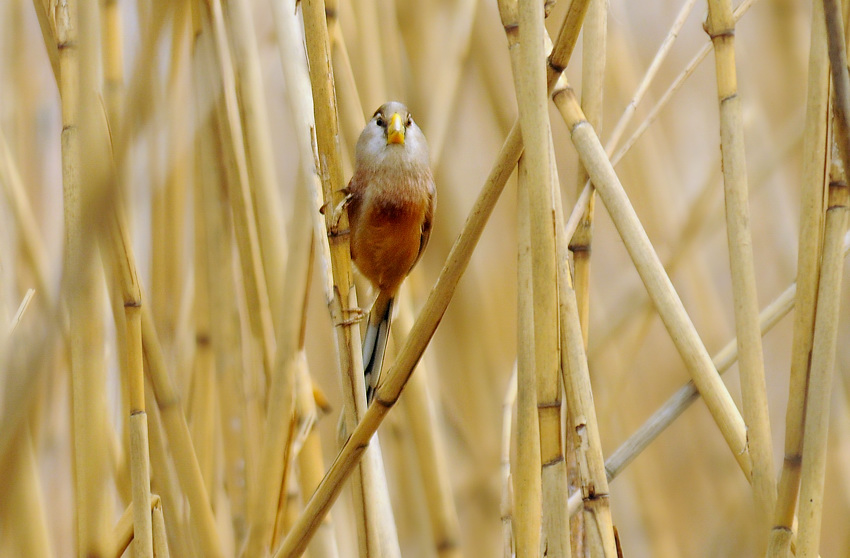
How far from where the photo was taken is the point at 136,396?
1.93 ft

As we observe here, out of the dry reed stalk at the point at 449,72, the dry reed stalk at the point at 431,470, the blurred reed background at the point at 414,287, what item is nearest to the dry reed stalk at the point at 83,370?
the blurred reed background at the point at 414,287

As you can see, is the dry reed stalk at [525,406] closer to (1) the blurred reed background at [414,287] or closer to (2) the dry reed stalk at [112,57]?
(1) the blurred reed background at [414,287]

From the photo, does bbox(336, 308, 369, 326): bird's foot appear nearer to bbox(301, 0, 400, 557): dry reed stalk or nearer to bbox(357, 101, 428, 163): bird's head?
bbox(301, 0, 400, 557): dry reed stalk

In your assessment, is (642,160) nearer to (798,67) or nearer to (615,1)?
(615,1)

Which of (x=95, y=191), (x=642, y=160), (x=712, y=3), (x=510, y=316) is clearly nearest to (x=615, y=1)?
(x=642, y=160)

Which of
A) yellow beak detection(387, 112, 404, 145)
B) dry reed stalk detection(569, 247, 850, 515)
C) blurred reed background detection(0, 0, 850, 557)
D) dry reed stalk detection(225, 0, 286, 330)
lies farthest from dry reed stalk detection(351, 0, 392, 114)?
dry reed stalk detection(569, 247, 850, 515)

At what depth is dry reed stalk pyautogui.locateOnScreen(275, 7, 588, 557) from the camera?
0.48m

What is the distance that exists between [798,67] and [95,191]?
134 centimetres

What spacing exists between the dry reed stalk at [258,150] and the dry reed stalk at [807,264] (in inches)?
17.2

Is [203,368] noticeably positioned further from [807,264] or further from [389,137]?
[807,264]

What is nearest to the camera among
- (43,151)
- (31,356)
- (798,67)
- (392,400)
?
(31,356)

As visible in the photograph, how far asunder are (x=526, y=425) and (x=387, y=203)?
0.24 metres

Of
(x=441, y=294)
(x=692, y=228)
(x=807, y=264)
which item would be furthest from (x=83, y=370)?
(x=692, y=228)

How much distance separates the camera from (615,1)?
1270mm
